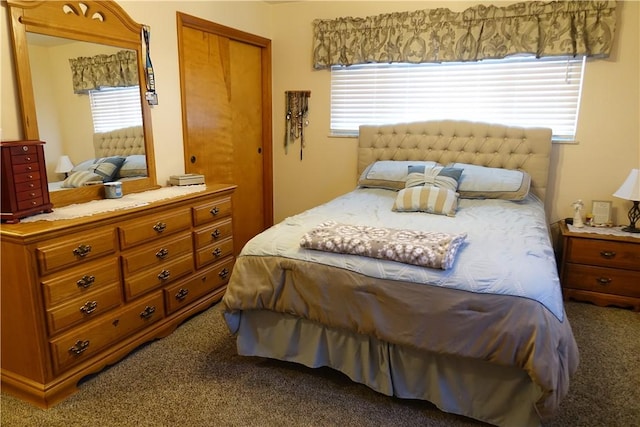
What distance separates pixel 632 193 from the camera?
2982mm

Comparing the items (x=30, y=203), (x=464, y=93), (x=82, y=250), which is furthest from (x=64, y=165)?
(x=464, y=93)

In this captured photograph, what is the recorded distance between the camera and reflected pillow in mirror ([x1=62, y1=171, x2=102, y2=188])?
2.40 meters

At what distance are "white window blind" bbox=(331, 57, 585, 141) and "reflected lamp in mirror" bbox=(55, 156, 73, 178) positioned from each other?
7.97ft

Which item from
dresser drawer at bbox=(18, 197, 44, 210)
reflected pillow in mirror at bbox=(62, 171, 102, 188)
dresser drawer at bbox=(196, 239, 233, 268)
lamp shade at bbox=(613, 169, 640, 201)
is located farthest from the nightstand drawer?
dresser drawer at bbox=(18, 197, 44, 210)

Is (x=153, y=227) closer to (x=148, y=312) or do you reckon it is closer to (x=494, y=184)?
(x=148, y=312)

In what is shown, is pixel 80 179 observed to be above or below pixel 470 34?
below

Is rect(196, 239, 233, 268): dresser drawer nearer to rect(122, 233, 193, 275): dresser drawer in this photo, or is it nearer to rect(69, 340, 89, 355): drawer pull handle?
rect(122, 233, 193, 275): dresser drawer

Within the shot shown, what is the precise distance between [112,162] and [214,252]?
0.89 m

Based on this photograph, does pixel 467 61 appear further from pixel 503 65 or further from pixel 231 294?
pixel 231 294

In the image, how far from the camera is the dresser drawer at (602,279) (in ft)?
9.70

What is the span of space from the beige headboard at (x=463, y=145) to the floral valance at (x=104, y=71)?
2023 millimetres

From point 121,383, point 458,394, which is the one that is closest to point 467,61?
point 458,394

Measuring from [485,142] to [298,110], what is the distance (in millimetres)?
1807

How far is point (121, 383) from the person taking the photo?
7.09 ft
